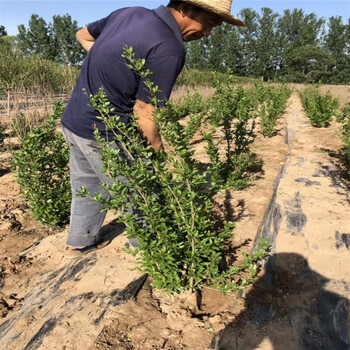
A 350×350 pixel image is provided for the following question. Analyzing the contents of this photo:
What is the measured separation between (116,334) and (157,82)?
5.02 feet

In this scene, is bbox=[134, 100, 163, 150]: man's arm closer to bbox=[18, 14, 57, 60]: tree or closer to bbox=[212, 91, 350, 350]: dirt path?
bbox=[212, 91, 350, 350]: dirt path

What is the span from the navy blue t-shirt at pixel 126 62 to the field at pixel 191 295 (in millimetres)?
894

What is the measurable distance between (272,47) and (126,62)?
65.6 m

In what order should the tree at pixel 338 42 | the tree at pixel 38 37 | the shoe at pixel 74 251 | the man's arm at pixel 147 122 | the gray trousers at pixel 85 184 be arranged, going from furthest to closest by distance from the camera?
1. the tree at pixel 338 42
2. the tree at pixel 38 37
3. the shoe at pixel 74 251
4. the gray trousers at pixel 85 184
5. the man's arm at pixel 147 122

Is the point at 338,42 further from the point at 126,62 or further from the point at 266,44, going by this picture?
A: the point at 126,62

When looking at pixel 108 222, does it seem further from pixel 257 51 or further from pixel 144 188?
pixel 257 51

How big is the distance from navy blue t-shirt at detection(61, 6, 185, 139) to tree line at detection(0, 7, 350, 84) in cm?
5248

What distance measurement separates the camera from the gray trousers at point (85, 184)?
85.7 inches

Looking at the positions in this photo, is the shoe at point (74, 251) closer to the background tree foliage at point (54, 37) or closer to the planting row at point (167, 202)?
the planting row at point (167, 202)

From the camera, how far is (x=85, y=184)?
8.05 ft

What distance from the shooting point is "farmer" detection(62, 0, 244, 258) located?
1766 mm

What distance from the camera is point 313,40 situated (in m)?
59.8

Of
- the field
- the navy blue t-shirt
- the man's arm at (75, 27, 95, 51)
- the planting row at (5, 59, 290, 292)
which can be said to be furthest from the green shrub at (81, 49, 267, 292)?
the man's arm at (75, 27, 95, 51)

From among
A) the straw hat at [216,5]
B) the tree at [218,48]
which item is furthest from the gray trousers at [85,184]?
the tree at [218,48]
